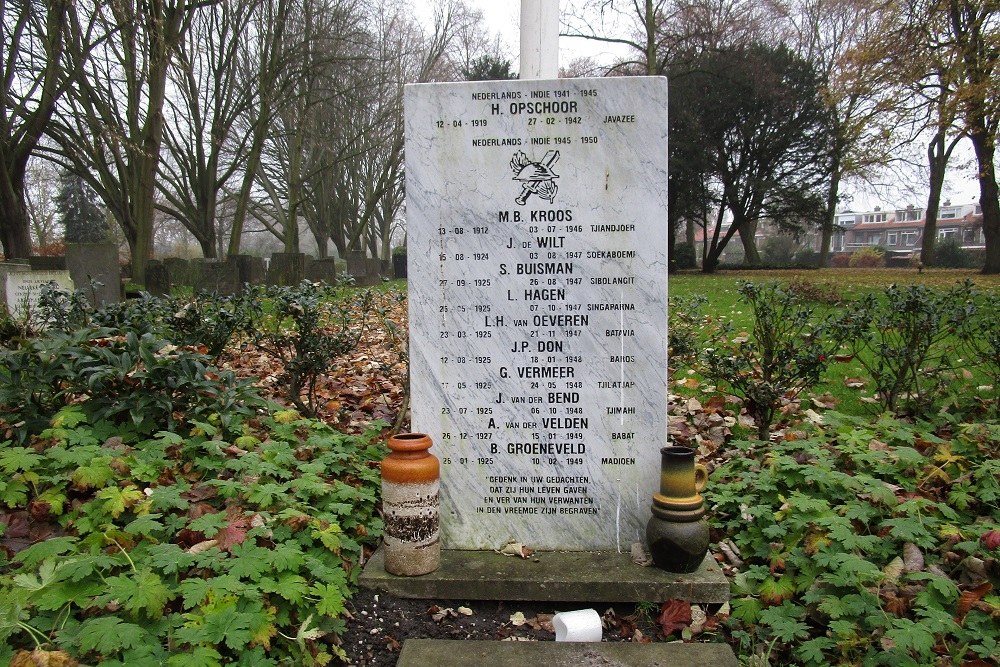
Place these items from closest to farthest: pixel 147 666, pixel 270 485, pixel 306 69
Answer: pixel 147 666, pixel 270 485, pixel 306 69

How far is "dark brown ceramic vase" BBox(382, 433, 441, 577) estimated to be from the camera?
10.8ft

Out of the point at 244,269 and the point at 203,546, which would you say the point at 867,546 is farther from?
the point at 244,269

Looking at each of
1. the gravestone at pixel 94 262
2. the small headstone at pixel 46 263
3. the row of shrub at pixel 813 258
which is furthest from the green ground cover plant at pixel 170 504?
the row of shrub at pixel 813 258

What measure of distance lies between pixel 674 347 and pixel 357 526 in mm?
3375

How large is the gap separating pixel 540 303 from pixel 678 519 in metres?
1.28

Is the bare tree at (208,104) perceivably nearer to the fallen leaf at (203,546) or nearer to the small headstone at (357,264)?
the small headstone at (357,264)

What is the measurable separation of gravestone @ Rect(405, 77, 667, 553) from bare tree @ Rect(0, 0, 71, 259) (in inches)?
553

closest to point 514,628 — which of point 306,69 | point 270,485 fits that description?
point 270,485

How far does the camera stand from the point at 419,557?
3.35 meters

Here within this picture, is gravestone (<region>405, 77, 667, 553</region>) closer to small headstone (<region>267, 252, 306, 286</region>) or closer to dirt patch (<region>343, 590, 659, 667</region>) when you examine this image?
dirt patch (<region>343, 590, 659, 667</region>)

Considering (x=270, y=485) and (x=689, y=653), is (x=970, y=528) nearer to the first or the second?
(x=689, y=653)

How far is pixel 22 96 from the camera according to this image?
15.7 meters

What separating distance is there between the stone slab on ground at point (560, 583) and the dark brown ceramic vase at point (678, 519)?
0.08 m

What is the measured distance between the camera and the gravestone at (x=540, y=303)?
11.7 feet
